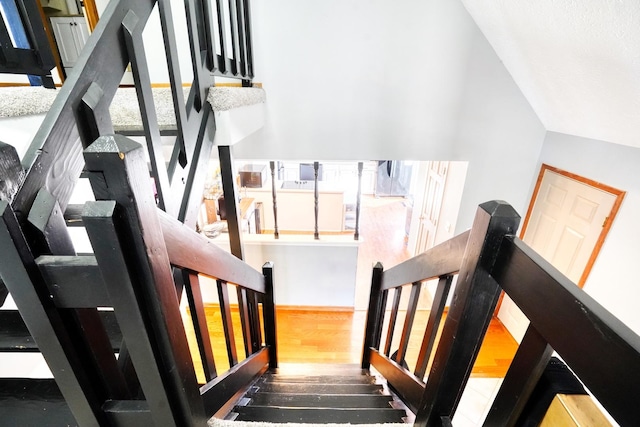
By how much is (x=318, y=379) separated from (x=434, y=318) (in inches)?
44.8

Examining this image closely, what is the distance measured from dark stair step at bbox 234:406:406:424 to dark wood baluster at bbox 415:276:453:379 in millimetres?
246

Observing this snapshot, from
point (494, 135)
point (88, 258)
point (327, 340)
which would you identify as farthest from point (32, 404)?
point (494, 135)

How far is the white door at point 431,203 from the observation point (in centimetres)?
322

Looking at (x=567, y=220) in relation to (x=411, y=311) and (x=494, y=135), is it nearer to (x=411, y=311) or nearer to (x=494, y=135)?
(x=494, y=135)

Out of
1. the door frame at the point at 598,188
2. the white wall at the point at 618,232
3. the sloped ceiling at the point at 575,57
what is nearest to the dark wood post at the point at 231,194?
the sloped ceiling at the point at 575,57

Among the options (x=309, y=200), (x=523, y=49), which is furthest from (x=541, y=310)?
(x=309, y=200)

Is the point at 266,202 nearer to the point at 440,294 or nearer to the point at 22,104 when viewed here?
the point at 22,104

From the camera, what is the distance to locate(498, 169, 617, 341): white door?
2045 mm

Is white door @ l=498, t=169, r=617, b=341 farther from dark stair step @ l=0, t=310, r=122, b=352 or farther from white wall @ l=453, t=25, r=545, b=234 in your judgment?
dark stair step @ l=0, t=310, r=122, b=352

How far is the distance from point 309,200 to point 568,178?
124 inches

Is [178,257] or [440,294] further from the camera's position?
[440,294]

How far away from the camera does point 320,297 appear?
3.39 meters

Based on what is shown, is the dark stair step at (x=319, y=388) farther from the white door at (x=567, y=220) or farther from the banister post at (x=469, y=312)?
the white door at (x=567, y=220)

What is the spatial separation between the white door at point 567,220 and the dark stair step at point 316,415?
2.08 meters
